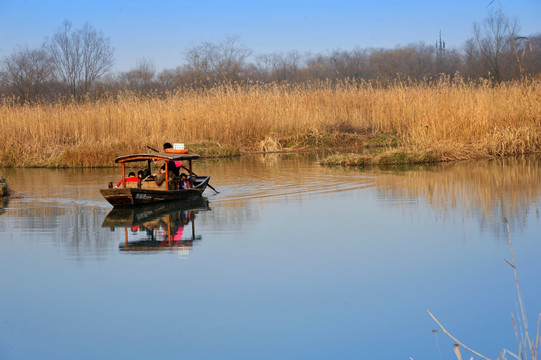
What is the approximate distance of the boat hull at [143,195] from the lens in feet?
41.6

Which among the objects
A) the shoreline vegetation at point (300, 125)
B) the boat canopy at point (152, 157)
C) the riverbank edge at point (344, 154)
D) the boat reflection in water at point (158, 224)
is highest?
the shoreline vegetation at point (300, 125)

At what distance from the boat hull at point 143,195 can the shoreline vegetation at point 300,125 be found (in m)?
6.62

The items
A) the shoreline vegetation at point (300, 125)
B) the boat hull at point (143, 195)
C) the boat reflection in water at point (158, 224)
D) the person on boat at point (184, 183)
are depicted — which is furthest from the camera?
the shoreline vegetation at point (300, 125)

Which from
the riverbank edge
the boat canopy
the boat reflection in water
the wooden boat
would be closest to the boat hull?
the wooden boat

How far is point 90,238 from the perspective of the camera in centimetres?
1064

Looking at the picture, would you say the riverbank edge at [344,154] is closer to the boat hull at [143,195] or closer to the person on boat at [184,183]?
the person on boat at [184,183]

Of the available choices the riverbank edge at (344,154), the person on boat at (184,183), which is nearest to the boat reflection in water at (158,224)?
the person on boat at (184,183)

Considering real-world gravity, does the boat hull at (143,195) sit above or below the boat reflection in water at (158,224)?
above

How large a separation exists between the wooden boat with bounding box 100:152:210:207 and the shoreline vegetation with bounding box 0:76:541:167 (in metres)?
6.47

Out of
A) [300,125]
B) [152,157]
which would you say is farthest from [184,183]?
[300,125]

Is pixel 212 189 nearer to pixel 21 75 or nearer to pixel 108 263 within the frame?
pixel 108 263

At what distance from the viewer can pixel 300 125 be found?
26.9 m

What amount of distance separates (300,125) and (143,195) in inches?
569

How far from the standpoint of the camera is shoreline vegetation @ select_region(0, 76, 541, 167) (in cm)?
2000
